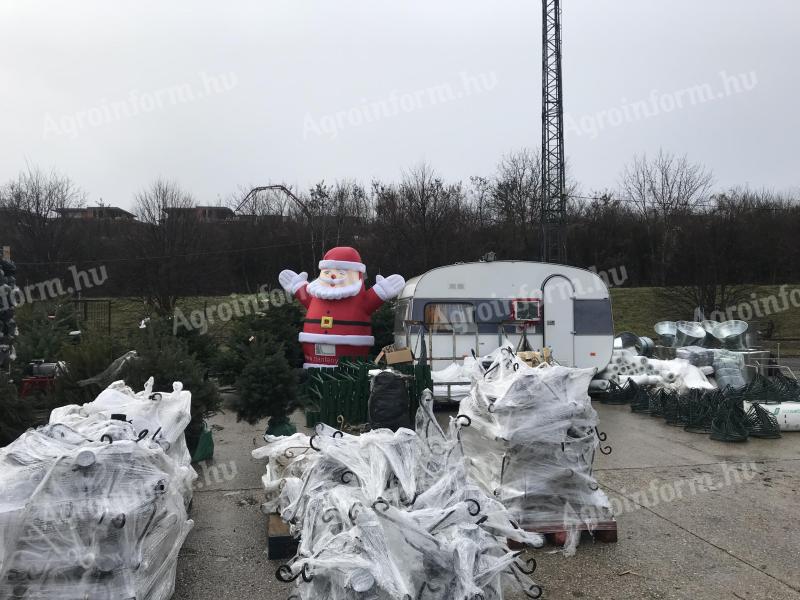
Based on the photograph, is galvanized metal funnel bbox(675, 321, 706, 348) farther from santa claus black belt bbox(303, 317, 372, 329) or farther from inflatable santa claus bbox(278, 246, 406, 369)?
santa claus black belt bbox(303, 317, 372, 329)

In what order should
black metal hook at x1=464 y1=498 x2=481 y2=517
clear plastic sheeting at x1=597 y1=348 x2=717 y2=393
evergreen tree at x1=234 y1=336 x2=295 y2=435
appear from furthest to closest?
clear plastic sheeting at x1=597 y1=348 x2=717 y2=393 → evergreen tree at x1=234 y1=336 x2=295 y2=435 → black metal hook at x1=464 y1=498 x2=481 y2=517

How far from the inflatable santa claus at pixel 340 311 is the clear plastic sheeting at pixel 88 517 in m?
8.43

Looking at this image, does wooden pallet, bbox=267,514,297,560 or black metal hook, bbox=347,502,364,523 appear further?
wooden pallet, bbox=267,514,297,560

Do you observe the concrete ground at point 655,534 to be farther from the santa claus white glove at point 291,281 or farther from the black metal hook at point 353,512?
the santa claus white glove at point 291,281

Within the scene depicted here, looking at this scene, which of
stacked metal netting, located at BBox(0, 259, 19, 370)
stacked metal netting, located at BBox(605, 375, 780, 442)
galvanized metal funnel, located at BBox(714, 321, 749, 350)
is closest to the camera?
stacked metal netting, located at BBox(605, 375, 780, 442)

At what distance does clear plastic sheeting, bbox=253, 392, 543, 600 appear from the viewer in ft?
9.83

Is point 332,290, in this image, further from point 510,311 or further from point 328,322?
point 510,311

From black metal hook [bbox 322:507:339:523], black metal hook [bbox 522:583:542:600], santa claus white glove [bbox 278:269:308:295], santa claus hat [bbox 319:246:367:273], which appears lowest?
black metal hook [bbox 522:583:542:600]

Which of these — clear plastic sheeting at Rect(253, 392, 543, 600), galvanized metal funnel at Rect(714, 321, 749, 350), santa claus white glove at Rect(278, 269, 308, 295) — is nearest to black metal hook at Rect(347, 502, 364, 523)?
clear plastic sheeting at Rect(253, 392, 543, 600)

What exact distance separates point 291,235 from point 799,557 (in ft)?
91.7

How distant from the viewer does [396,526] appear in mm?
3137

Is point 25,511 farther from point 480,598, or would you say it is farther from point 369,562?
point 480,598

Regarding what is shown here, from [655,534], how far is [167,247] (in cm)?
2360

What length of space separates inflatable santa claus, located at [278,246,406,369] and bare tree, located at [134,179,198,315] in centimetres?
1340
